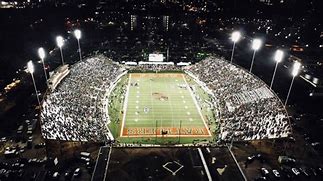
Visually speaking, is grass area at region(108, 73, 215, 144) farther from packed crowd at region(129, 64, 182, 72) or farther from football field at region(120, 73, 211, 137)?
packed crowd at region(129, 64, 182, 72)

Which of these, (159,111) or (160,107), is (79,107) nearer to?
(159,111)

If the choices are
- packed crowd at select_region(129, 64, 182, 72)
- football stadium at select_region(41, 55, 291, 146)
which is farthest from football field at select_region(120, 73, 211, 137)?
packed crowd at select_region(129, 64, 182, 72)

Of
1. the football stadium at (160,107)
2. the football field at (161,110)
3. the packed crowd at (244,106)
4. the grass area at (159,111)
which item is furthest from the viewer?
the football field at (161,110)

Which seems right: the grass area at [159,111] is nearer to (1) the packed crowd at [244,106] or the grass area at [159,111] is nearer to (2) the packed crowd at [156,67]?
(1) the packed crowd at [244,106]

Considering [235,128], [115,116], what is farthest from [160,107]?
[235,128]

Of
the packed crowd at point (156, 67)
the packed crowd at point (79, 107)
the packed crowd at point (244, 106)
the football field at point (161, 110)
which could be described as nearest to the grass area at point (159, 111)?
the football field at point (161, 110)

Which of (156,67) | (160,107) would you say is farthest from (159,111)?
(156,67)

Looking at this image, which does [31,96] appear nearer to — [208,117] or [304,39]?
[208,117]
